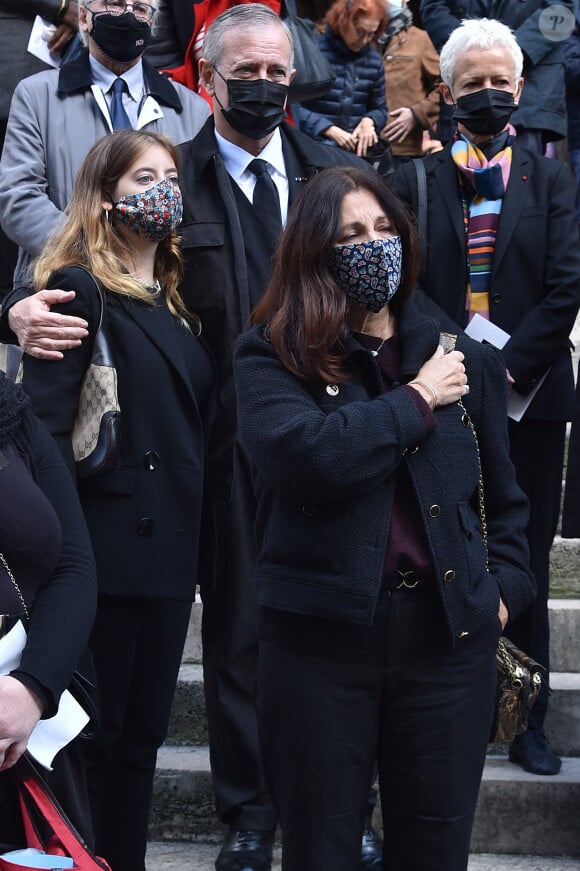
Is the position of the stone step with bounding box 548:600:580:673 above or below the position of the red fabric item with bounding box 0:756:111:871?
below

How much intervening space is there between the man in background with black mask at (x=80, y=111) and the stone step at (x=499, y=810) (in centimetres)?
168

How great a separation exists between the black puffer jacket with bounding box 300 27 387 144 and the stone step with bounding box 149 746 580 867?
3.16 metres

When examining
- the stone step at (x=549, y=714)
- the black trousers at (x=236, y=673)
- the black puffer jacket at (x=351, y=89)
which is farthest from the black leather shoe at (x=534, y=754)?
the black puffer jacket at (x=351, y=89)

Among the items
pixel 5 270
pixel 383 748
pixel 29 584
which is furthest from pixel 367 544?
pixel 5 270

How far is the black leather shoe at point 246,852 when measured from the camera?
12.1 feet

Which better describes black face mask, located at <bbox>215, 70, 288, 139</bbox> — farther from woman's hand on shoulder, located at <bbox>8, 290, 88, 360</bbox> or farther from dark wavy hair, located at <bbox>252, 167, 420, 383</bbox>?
dark wavy hair, located at <bbox>252, 167, 420, 383</bbox>

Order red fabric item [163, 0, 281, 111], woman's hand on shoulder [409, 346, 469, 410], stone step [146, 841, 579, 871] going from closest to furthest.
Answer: woman's hand on shoulder [409, 346, 469, 410]
stone step [146, 841, 579, 871]
red fabric item [163, 0, 281, 111]

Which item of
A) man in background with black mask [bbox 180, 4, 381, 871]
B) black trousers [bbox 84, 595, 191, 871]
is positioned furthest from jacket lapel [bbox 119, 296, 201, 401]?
black trousers [bbox 84, 595, 191, 871]

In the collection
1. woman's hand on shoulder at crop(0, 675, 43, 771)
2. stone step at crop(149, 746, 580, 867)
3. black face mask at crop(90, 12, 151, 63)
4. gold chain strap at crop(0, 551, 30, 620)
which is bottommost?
stone step at crop(149, 746, 580, 867)

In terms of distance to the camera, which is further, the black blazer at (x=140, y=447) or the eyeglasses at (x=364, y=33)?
the eyeglasses at (x=364, y=33)

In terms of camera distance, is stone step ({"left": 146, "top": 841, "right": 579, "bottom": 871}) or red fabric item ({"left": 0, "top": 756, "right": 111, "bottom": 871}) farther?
stone step ({"left": 146, "top": 841, "right": 579, "bottom": 871})

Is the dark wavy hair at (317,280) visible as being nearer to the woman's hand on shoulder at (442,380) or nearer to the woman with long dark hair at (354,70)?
the woman's hand on shoulder at (442,380)

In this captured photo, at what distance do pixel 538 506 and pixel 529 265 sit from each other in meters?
0.76

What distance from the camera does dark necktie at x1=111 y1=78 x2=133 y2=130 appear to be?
4.30 metres
